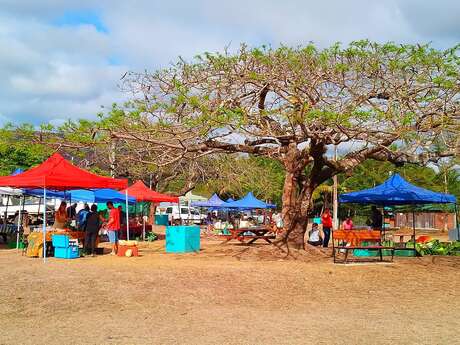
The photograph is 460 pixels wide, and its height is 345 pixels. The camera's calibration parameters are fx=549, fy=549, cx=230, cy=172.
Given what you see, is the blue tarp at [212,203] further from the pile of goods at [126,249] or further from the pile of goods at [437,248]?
the pile of goods at [126,249]

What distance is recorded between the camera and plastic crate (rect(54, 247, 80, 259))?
14.9 meters

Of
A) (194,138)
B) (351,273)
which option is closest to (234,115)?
(194,138)

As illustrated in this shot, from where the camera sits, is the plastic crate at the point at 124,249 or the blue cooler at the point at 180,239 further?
the blue cooler at the point at 180,239

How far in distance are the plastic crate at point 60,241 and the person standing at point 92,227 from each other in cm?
113

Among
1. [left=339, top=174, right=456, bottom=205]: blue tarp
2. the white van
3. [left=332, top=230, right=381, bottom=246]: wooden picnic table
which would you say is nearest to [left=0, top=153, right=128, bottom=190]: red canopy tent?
[left=332, top=230, right=381, bottom=246]: wooden picnic table

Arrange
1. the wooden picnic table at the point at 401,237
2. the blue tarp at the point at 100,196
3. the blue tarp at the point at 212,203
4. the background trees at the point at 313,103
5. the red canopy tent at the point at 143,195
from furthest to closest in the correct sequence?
the blue tarp at the point at 212,203
the blue tarp at the point at 100,196
the red canopy tent at the point at 143,195
the wooden picnic table at the point at 401,237
the background trees at the point at 313,103

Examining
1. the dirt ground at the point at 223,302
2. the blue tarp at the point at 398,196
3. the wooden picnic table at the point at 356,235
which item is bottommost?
the dirt ground at the point at 223,302

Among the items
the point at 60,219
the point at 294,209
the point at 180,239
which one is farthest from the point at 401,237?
the point at 60,219

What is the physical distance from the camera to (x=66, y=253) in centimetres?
1488

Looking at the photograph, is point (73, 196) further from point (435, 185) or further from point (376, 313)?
point (435, 185)

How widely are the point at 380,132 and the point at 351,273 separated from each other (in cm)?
353

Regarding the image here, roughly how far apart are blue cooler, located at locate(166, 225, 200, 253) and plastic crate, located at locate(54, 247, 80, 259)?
3606 millimetres

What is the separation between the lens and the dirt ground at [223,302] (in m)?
7.02

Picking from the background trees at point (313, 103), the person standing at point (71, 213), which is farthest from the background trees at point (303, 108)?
the person standing at point (71, 213)
